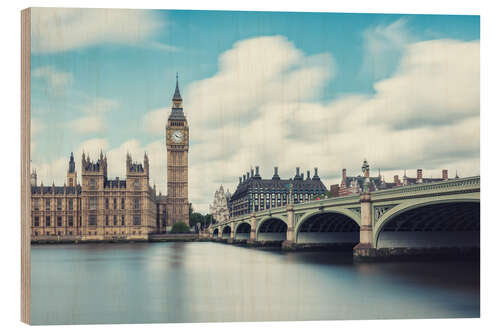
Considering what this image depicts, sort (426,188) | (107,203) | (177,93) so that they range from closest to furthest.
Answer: (177,93), (426,188), (107,203)

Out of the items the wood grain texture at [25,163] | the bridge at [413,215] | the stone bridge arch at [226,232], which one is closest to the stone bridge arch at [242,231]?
the stone bridge arch at [226,232]

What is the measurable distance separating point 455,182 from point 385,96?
662cm

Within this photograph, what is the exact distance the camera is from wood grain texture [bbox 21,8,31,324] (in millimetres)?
13281

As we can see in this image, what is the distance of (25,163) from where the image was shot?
43.8 ft

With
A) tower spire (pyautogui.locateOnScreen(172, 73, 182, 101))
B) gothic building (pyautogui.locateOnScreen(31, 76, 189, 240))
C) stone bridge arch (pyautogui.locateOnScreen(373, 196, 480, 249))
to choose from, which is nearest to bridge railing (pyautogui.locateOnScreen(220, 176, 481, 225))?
stone bridge arch (pyautogui.locateOnScreen(373, 196, 480, 249))

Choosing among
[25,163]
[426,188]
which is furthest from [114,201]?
[25,163]

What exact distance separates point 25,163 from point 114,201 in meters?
32.9

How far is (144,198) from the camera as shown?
55250mm

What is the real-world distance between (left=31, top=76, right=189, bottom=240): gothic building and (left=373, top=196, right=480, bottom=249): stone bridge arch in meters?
9.60

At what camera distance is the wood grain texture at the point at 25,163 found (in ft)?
43.6

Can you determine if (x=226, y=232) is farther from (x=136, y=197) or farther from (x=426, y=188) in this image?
(x=426, y=188)

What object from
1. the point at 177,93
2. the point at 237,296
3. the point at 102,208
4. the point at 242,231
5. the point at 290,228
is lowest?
the point at 242,231

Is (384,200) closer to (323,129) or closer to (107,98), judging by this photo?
(323,129)

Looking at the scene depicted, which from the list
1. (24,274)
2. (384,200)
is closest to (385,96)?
(24,274)
